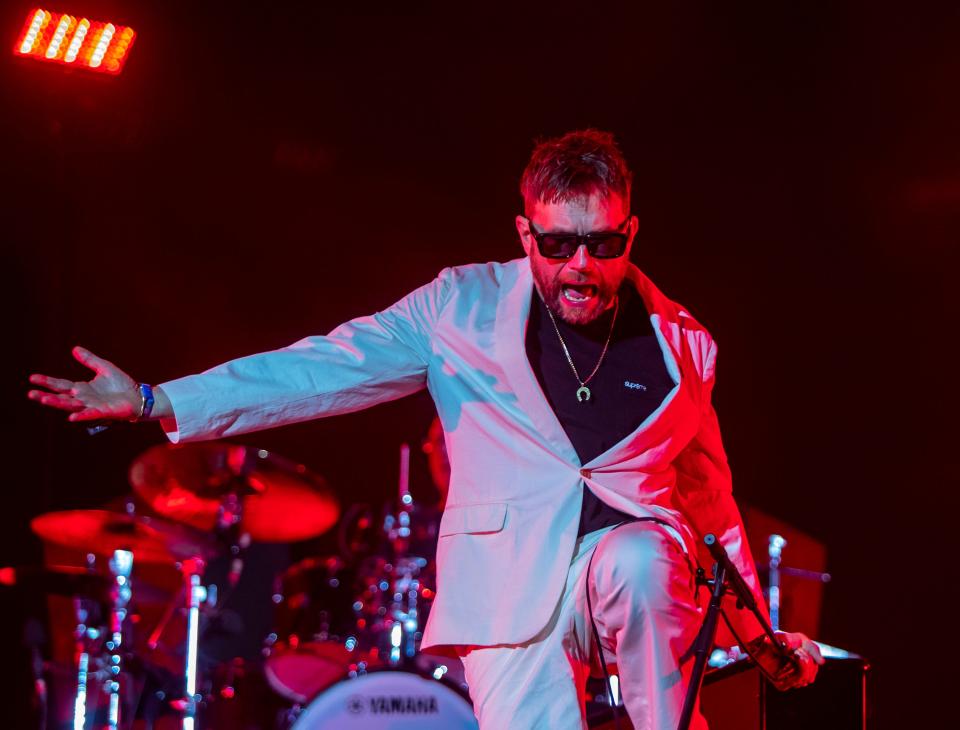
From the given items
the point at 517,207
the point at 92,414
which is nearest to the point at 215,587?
the point at 517,207

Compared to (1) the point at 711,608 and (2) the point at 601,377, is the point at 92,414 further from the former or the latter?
(1) the point at 711,608

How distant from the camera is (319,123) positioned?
19.0ft

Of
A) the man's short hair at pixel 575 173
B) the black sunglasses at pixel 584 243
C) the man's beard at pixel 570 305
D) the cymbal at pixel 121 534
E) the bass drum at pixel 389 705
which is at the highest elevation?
the man's short hair at pixel 575 173

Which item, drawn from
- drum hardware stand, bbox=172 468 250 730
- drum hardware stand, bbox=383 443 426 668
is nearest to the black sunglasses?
drum hardware stand, bbox=172 468 250 730

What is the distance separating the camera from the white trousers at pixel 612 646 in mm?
2277

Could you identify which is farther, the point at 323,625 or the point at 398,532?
the point at 323,625

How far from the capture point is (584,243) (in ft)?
8.77

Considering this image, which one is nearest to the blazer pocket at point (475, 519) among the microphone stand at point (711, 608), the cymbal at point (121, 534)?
the microphone stand at point (711, 608)

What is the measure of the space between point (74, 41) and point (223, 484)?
2.11 m

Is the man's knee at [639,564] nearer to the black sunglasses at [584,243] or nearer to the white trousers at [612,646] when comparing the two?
the white trousers at [612,646]

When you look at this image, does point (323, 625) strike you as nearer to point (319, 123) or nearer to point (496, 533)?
point (319, 123)

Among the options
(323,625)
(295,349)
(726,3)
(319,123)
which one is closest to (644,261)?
(726,3)

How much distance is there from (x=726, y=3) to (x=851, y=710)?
12.0ft

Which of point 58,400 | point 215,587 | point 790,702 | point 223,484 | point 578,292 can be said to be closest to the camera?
point 58,400
